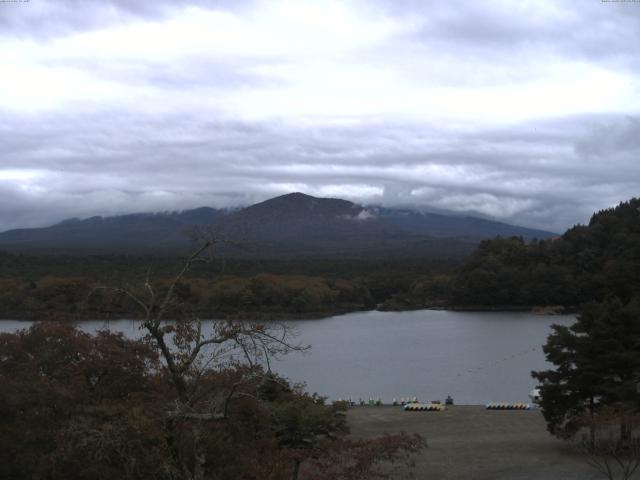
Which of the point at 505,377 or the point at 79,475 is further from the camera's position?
the point at 505,377

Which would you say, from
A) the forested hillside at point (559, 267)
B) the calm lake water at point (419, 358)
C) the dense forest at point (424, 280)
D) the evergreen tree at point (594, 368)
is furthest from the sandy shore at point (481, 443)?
the forested hillside at point (559, 267)

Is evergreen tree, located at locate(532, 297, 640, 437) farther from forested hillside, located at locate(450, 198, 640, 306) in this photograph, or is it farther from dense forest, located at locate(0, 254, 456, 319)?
forested hillside, located at locate(450, 198, 640, 306)

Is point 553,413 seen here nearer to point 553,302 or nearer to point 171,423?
point 171,423

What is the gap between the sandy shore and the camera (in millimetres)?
16062

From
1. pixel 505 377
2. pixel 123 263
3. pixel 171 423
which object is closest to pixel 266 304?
pixel 123 263

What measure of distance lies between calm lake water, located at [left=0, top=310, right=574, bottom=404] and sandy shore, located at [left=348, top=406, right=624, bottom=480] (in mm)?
4788

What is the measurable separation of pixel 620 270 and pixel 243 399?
58308 millimetres

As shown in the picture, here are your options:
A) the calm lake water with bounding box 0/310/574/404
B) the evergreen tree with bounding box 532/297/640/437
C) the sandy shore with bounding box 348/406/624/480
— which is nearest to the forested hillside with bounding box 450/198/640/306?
the calm lake water with bounding box 0/310/574/404

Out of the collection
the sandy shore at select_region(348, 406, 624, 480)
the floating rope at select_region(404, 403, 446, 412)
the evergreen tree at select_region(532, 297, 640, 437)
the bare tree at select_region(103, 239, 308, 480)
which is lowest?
the floating rope at select_region(404, 403, 446, 412)

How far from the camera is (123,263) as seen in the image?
7144 centimetres

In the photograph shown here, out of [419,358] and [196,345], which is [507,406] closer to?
[419,358]

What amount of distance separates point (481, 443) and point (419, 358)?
62.1 feet

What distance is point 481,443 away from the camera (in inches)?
755

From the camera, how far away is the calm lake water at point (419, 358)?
99.4 ft
